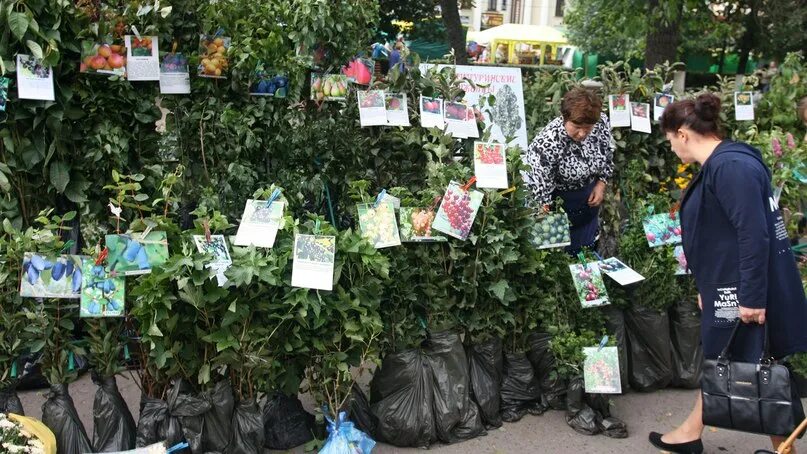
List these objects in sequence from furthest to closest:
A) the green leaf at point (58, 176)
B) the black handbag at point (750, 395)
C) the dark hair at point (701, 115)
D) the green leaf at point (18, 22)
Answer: the green leaf at point (58, 176)
the green leaf at point (18, 22)
the dark hair at point (701, 115)
the black handbag at point (750, 395)

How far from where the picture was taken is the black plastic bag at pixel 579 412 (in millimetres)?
3834

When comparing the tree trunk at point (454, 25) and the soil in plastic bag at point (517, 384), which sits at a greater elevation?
the tree trunk at point (454, 25)

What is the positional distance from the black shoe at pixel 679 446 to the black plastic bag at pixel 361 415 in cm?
140

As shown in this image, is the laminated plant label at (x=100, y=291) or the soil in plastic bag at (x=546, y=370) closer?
the laminated plant label at (x=100, y=291)

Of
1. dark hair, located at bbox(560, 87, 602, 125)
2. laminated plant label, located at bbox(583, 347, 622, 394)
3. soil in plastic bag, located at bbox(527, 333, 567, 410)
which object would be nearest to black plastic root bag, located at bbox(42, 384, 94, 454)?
soil in plastic bag, located at bbox(527, 333, 567, 410)

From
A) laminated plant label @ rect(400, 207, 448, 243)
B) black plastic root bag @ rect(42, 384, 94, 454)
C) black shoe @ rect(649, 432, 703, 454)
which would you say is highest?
laminated plant label @ rect(400, 207, 448, 243)

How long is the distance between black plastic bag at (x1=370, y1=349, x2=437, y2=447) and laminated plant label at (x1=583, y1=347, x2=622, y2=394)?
0.82 meters

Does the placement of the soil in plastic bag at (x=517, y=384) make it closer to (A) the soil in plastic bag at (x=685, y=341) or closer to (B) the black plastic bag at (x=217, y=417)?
(A) the soil in plastic bag at (x=685, y=341)

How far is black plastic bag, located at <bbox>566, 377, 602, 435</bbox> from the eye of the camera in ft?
12.6

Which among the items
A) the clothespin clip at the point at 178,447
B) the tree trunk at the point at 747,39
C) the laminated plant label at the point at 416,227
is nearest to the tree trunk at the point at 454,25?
the tree trunk at the point at 747,39

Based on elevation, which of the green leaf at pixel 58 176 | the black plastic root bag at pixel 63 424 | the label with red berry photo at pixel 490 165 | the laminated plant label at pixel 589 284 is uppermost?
the label with red berry photo at pixel 490 165

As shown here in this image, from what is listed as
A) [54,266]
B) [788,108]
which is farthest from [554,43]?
[54,266]

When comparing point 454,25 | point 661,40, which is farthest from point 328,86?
point 454,25

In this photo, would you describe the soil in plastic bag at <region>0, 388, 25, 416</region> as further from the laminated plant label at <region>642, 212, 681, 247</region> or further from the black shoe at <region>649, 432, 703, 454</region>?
the laminated plant label at <region>642, 212, 681, 247</region>
